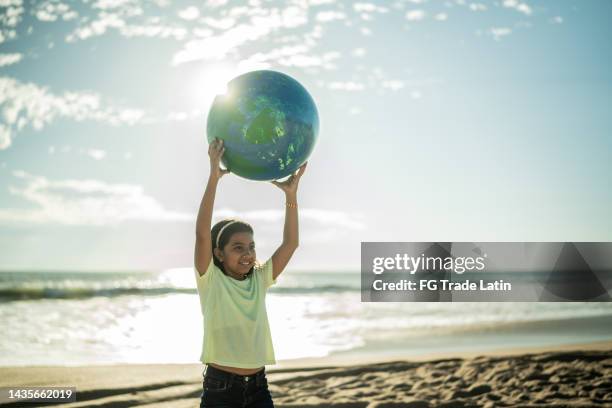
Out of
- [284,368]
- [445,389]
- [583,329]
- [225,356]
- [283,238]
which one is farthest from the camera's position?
[583,329]

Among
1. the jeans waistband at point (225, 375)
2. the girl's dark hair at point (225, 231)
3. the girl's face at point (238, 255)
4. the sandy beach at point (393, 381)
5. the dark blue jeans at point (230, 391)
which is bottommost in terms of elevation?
the sandy beach at point (393, 381)

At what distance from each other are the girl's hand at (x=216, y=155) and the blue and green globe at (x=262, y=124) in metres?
0.04

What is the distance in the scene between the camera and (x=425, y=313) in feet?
59.1

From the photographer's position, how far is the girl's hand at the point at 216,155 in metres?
3.40

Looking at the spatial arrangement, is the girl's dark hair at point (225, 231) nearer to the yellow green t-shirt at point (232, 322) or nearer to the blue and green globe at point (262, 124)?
the yellow green t-shirt at point (232, 322)

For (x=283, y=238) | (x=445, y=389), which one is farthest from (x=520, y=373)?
(x=283, y=238)

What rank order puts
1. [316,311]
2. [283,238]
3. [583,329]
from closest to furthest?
1. [283,238]
2. [583,329]
3. [316,311]

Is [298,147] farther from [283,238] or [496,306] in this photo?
[496,306]

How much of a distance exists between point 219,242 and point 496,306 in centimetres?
1905

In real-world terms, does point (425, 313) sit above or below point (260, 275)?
below

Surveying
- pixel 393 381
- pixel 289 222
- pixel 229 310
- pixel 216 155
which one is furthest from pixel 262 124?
pixel 393 381

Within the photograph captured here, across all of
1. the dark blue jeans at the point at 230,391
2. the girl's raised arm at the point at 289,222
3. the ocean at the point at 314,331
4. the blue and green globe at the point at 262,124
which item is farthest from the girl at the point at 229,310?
the ocean at the point at 314,331

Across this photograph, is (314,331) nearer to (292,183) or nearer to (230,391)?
(292,183)

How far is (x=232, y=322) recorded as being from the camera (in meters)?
3.28
